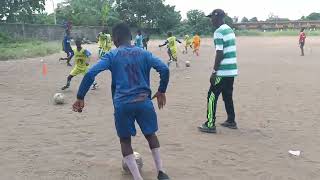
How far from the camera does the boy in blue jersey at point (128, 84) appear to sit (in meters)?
5.37

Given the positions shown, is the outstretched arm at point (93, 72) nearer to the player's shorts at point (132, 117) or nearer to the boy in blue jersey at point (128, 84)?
the boy in blue jersey at point (128, 84)

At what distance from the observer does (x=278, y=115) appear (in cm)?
1018

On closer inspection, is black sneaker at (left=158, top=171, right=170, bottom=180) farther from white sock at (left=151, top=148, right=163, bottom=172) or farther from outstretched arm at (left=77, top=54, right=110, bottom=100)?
outstretched arm at (left=77, top=54, right=110, bottom=100)

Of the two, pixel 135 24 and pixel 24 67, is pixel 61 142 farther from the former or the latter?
pixel 135 24

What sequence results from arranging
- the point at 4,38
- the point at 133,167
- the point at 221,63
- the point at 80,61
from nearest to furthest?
the point at 133,167, the point at 221,63, the point at 80,61, the point at 4,38

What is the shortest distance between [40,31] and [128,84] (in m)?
45.6

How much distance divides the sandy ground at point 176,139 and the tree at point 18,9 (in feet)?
113

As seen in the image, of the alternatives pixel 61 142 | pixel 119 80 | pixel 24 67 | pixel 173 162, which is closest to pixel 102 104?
pixel 61 142

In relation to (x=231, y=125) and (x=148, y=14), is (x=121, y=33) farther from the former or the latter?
(x=148, y=14)

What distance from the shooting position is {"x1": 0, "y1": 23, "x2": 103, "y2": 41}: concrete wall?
43.3 m

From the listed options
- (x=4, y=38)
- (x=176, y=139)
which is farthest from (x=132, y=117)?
(x=4, y=38)

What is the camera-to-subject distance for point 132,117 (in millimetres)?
5516

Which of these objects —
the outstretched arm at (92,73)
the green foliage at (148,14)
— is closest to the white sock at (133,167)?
the outstretched arm at (92,73)

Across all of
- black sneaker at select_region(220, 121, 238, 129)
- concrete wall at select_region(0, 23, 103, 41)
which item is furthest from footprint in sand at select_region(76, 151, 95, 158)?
concrete wall at select_region(0, 23, 103, 41)
